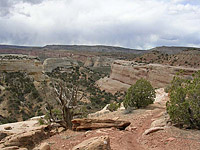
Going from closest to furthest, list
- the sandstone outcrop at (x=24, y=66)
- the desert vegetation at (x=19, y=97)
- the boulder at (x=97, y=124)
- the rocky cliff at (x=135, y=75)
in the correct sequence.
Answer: the boulder at (x=97, y=124)
the desert vegetation at (x=19, y=97)
the sandstone outcrop at (x=24, y=66)
the rocky cliff at (x=135, y=75)

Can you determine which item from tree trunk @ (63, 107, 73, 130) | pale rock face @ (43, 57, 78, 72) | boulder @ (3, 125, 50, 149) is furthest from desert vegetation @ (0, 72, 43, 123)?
pale rock face @ (43, 57, 78, 72)

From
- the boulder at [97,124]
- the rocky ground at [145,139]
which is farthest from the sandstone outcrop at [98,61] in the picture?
the rocky ground at [145,139]

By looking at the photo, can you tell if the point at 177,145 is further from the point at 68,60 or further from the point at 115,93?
the point at 68,60

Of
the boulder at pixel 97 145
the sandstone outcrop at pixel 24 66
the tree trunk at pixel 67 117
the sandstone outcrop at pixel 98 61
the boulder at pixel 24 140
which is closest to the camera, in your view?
the boulder at pixel 97 145

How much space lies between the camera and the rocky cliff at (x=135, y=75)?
120 ft

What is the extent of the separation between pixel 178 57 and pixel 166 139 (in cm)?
4143

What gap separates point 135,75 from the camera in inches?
1702

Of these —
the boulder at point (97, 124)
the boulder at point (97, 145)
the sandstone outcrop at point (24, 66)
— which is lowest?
the boulder at point (97, 124)

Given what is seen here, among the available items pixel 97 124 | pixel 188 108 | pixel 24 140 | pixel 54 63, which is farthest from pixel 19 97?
pixel 54 63

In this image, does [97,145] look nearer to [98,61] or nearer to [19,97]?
[19,97]

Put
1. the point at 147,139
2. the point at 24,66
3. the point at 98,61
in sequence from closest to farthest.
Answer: the point at 147,139 → the point at 24,66 → the point at 98,61

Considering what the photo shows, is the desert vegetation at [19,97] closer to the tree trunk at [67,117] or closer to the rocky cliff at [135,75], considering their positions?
the tree trunk at [67,117]

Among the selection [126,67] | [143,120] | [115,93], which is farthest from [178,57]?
[143,120]

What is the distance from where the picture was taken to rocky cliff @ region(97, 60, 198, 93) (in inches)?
1437
